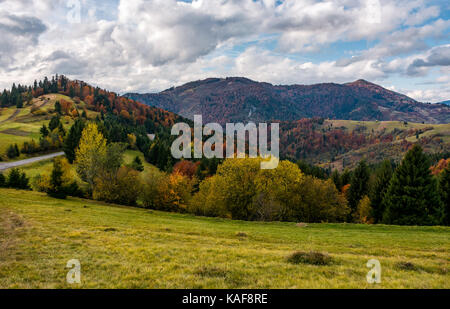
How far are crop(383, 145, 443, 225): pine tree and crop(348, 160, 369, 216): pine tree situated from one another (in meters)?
29.1

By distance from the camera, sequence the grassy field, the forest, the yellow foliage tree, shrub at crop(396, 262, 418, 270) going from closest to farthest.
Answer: the grassy field, shrub at crop(396, 262, 418, 270), the forest, the yellow foliage tree

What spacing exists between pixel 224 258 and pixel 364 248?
1256 centimetres

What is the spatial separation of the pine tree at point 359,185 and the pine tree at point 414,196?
2912 centimetres

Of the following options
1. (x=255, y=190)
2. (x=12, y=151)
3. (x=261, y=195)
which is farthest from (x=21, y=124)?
(x=261, y=195)

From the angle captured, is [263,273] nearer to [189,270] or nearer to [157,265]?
[189,270]

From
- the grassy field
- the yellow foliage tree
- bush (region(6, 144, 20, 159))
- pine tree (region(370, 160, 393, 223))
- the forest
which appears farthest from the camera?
bush (region(6, 144, 20, 159))

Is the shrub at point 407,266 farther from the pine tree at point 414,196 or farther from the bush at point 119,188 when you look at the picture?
the bush at point 119,188

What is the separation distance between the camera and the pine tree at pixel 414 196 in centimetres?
4419

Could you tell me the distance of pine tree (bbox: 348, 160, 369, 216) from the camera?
74750 millimetres

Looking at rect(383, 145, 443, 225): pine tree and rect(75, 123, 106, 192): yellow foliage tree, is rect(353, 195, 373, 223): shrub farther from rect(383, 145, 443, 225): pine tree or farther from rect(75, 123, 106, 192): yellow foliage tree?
rect(75, 123, 106, 192): yellow foliage tree

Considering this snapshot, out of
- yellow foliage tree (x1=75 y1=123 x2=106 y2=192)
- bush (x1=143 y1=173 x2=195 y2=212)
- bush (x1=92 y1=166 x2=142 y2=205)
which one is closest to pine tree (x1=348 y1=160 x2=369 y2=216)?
bush (x1=143 y1=173 x2=195 y2=212)

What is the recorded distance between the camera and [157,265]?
1311 cm

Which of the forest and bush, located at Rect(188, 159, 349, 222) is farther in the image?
bush, located at Rect(188, 159, 349, 222)

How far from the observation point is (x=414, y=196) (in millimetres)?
44969
